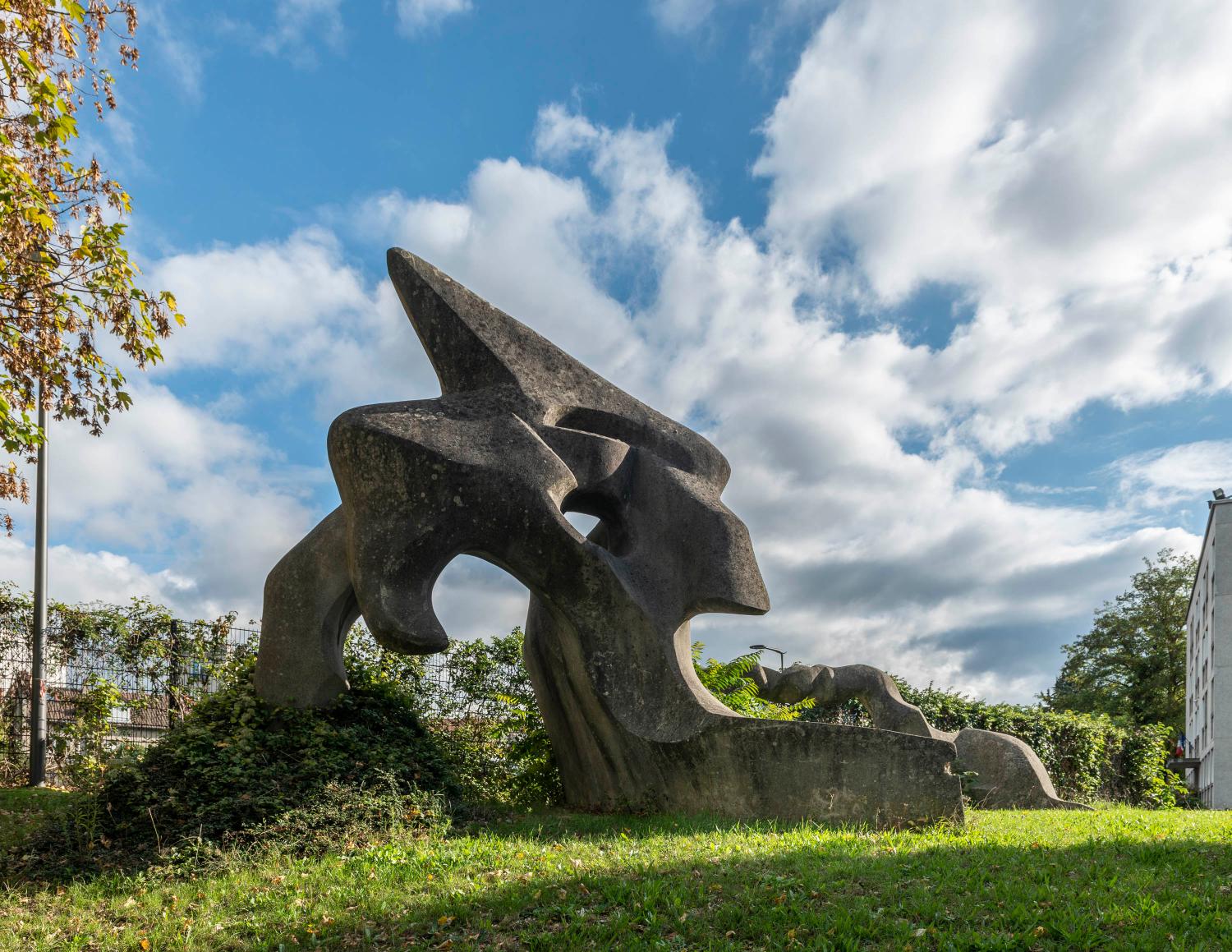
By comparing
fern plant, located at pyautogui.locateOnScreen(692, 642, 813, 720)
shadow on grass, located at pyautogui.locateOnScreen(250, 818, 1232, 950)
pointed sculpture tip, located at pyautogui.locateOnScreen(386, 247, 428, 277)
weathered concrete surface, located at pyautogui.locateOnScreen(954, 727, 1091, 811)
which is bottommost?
shadow on grass, located at pyautogui.locateOnScreen(250, 818, 1232, 950)

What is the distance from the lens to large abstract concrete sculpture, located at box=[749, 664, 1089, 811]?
50.1ft

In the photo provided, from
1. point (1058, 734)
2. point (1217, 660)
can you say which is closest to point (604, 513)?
point (1058, 734)

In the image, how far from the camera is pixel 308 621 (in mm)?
10344

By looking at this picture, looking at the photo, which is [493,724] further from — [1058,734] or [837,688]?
[1058,734]

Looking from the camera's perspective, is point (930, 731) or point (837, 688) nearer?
point (930, 731)

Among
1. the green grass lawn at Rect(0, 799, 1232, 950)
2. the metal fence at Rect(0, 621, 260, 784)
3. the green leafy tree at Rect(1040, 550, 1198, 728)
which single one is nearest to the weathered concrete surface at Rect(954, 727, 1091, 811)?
the green grass lawn at Rect(0, 799, 1232, 950)

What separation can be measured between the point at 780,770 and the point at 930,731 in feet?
26.0

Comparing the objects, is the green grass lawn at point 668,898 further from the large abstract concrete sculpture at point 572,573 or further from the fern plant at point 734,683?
the fern plant at point 734,683

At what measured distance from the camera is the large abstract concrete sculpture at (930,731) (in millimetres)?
15281

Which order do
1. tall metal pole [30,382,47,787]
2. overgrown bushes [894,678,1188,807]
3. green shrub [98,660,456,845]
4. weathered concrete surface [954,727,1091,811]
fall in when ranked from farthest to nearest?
overgrown bushes [894,678,1188,807]
weathered concrete surface [954,727,1091,811]
tall metal pole [30,382,47,787]
green shrub [98,660,456,845]

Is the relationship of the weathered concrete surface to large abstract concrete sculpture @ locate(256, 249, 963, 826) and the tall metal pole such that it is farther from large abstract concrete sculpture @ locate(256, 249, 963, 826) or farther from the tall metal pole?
the tall metal pole

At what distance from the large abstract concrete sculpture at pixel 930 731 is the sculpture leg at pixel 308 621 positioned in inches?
322

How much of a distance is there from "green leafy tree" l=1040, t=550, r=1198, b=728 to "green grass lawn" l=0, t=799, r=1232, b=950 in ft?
137

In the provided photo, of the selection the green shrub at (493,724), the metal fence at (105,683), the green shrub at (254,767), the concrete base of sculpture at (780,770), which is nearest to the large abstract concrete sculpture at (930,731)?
the green shrub at (493,724)
